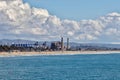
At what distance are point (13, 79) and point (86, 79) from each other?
49.3 feet

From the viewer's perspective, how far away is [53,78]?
108188mm

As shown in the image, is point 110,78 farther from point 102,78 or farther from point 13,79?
point 13,79

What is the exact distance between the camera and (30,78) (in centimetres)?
10769

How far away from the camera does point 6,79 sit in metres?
104

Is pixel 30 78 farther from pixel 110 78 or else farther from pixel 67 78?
pixel 110 78

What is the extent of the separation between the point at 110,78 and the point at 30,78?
16708mm

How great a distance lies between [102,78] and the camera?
4227 inches

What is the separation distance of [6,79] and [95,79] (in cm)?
1808

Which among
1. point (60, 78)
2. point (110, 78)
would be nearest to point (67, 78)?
point (60, 78)

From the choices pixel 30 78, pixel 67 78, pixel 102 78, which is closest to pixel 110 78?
pixel 102 78

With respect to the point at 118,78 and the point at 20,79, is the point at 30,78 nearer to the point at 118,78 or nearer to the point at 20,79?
the point at 20,79

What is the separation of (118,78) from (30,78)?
18413 mm

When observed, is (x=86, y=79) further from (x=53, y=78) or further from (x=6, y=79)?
(x=6, y=79)

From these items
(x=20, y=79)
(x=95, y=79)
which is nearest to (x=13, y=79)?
(x=20, y=79)
